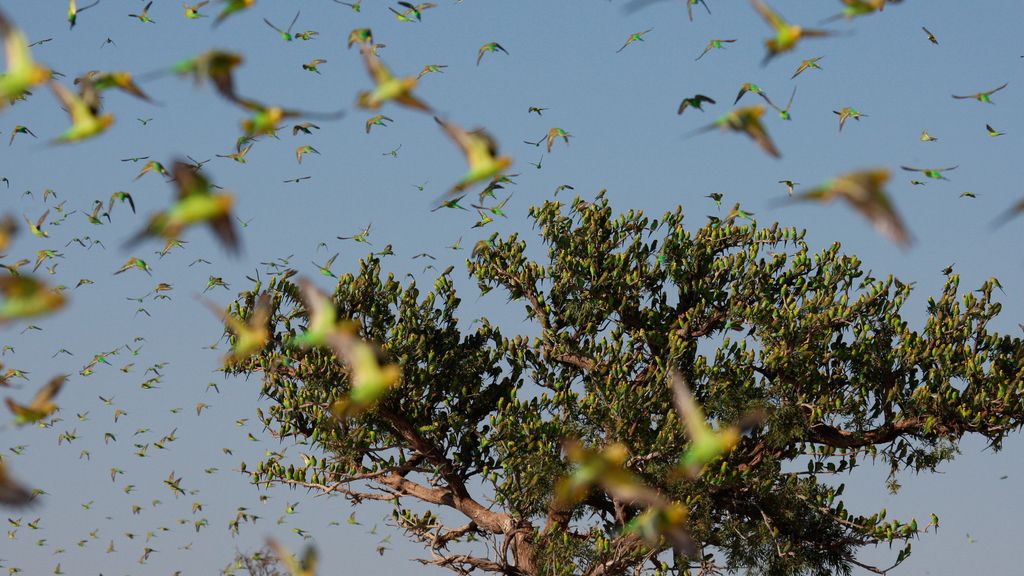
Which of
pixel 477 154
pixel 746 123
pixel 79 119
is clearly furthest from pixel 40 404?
pixel 746 123

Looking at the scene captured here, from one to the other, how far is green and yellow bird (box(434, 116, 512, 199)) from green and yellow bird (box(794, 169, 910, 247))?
6.45 feet

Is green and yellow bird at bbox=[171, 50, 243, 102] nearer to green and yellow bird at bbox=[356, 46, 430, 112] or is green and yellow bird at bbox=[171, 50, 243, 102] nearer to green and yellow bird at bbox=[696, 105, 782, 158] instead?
green and yellow bird at bbox=[356, 46, 430, 112]

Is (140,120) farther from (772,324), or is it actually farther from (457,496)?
(772,324)

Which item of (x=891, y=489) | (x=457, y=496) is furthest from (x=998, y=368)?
(x=457, y=496)

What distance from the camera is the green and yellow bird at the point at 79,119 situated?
26.7 ft

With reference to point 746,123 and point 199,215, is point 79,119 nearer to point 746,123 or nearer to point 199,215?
point 199,215

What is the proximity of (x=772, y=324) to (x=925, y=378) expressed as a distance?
3.07 metres

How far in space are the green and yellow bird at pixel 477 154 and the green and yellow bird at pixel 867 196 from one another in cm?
197

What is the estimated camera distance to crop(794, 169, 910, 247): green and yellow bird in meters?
7.02

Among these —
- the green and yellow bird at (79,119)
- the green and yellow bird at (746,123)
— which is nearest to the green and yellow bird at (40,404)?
the green and yellow bird at (79,119)

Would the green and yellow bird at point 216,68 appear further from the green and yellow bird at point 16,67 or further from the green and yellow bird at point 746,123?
the green and yellow bird at point 746,123

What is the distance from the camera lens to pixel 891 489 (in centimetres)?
2284

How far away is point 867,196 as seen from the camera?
7215 mm

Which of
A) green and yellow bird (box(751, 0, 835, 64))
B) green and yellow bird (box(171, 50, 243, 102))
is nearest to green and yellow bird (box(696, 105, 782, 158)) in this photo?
green and yellow bird (box(751, 0, 835, 64))
